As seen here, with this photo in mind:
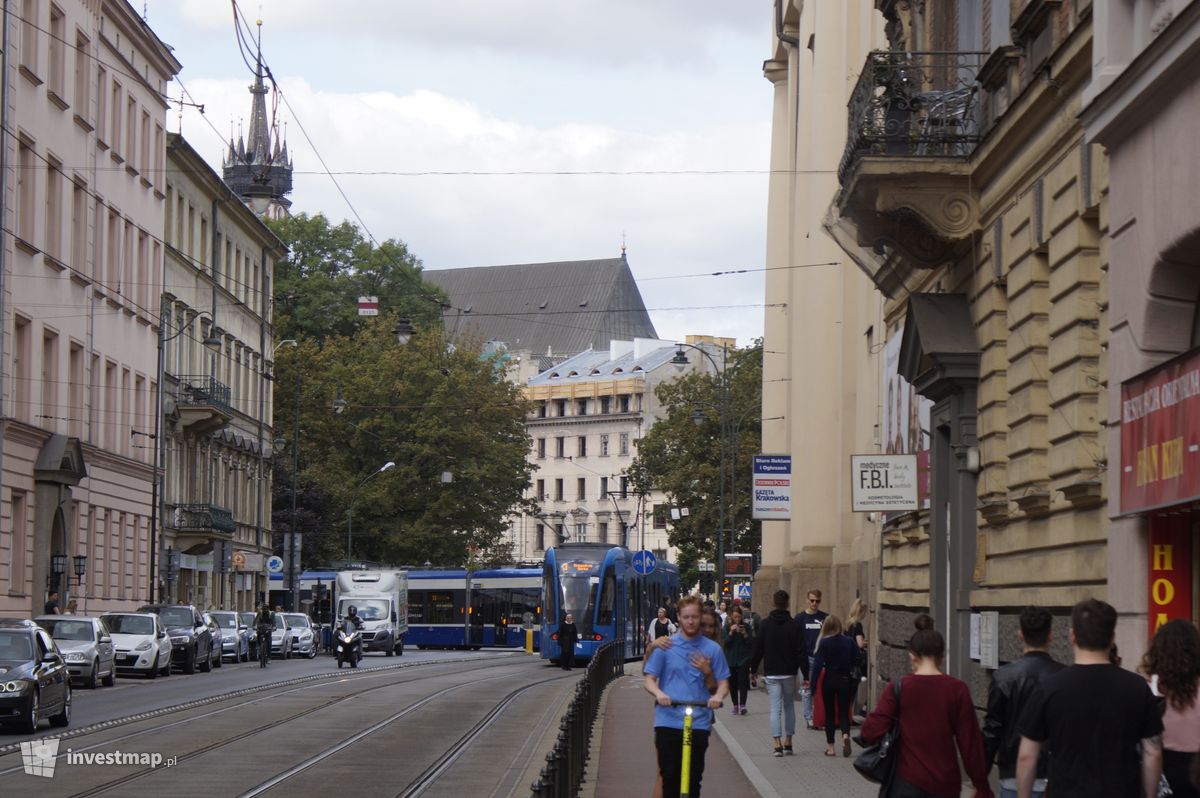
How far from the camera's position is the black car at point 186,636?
147ft

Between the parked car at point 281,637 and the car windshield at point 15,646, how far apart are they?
3433cm

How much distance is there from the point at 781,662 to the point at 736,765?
5.05 feet

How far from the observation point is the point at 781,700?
2109 centimetres

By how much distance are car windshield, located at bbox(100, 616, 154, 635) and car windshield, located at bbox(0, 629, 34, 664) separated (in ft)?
58.2

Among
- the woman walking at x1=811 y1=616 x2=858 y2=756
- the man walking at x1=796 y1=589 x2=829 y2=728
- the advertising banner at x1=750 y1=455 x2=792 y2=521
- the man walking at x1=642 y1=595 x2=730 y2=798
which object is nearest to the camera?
the man walking at x1=642 y1=595 x2=730 y2=798

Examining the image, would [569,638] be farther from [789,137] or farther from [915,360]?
[915,360]

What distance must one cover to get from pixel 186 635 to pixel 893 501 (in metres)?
27.9

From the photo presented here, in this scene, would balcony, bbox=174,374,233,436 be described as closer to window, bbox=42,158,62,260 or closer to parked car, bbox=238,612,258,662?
parked car, bbox=238,612,258,662

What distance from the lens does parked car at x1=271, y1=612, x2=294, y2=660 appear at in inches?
2324

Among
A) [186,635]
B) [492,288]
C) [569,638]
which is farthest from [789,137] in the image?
[492,288]

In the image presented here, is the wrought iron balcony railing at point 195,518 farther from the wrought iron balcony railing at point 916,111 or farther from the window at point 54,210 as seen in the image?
the wrought iron balcony railing at point 916,111

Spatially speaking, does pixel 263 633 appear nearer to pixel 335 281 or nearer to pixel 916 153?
pixel 916 153

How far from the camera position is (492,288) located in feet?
589

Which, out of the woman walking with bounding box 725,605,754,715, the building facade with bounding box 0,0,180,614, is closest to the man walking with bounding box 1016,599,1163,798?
the woman walking with bounding box 725,605,754,715
